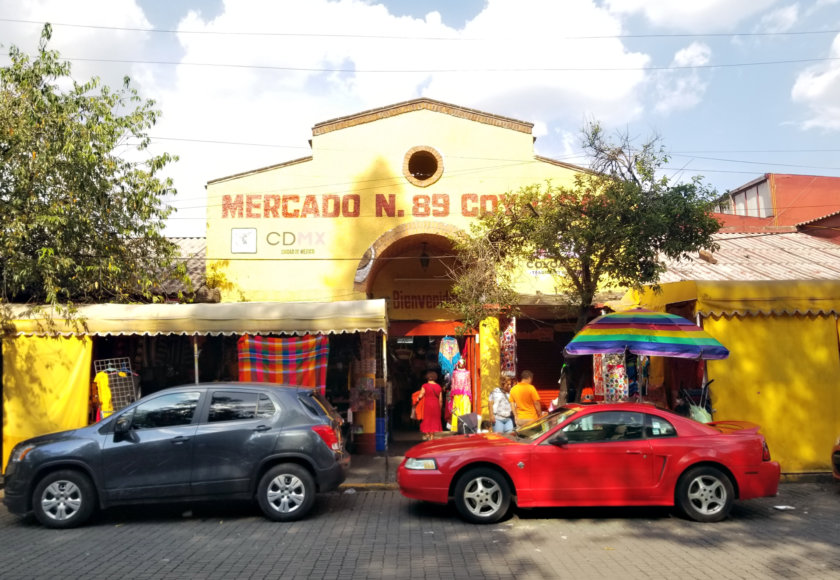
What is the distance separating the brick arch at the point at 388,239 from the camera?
15.1 meters

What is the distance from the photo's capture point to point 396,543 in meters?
7.07

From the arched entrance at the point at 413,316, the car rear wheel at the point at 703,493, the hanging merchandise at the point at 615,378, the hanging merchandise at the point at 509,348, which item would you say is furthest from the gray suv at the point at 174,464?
the arched entrance at the point at 413,316

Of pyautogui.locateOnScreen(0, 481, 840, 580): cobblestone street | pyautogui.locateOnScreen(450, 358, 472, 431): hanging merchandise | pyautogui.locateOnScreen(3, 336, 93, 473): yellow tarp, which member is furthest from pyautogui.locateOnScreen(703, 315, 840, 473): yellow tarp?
pyautogui.locateOnScreen(3, 336, 93, 473): yellow tarp

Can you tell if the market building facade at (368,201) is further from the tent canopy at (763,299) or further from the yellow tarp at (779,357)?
the yellow tarp at (779,357)

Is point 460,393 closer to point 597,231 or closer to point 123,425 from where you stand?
point 597,231

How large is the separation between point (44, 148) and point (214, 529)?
25.1 ft

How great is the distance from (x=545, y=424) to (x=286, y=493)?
3445mm

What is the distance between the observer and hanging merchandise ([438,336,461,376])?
14.9 m

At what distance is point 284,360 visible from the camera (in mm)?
11711

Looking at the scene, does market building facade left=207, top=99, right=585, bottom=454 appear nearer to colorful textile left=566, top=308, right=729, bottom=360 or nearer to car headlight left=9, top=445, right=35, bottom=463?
colorful textile left=566, top=308, right=729, bottom=360

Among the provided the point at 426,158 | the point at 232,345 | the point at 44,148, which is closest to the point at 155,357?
the point at 232,345

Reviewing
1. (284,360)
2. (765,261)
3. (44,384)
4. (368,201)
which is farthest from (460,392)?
(765,261)

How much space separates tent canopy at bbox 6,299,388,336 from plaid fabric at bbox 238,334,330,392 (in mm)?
638

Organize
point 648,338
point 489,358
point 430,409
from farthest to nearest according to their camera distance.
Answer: point 489,358 → point 430,409 → point 648,338
